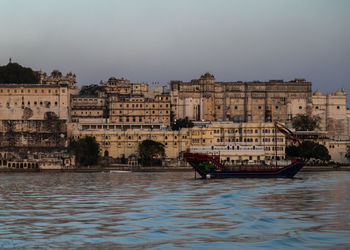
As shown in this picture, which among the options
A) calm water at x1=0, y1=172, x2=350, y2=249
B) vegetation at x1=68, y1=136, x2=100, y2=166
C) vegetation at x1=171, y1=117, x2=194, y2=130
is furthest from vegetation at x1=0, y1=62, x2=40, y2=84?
calm water at x1=0, y1=172, x2=350, y2=249

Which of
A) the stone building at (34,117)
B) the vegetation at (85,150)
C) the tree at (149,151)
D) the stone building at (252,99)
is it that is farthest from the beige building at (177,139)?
the stone building at (252,99)

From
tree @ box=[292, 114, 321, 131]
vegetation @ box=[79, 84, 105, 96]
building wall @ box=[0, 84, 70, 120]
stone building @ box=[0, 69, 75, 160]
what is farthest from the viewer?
vegetation @ box=[79, 84, 105, 96]

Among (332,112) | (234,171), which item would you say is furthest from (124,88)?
(234,171)

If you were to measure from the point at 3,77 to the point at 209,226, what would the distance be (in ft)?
329

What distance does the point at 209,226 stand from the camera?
1150 inches

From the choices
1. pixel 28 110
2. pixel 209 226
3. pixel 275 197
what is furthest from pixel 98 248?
pixel 28 110

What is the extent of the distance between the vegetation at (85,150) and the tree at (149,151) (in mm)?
6479

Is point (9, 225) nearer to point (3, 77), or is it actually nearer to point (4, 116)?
point (4, 116)

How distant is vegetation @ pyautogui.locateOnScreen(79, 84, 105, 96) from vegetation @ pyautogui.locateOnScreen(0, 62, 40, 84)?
9.47 m

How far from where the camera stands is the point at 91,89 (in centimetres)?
13175

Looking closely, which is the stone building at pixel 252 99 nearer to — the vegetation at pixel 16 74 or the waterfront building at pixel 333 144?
the waterfront building at pixel 333 144

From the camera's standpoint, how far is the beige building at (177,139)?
102 meters

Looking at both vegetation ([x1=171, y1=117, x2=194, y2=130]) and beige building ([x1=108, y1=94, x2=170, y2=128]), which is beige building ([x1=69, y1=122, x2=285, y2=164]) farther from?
beige building ([x1=108, y1=94, x2=170, y2=128])

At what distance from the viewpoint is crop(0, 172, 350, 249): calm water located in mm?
25469
